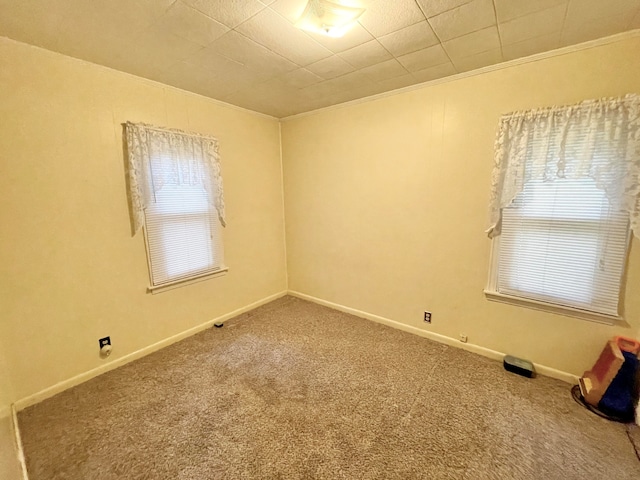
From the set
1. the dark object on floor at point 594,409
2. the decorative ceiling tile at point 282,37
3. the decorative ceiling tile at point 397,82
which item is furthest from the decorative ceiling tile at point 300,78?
the dark object on floor at point 594,409

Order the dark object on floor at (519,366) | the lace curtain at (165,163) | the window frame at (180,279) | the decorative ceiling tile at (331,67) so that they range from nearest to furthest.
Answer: the decorative ceiling tile at (331,67)
the dark object on floor at (519,366)
the lace curtain at (165,163)
the window frame at (180,279)

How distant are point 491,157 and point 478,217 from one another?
498 millimetres

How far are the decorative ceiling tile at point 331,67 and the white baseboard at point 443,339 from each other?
247 cm

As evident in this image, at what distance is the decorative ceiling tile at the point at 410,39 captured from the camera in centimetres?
166

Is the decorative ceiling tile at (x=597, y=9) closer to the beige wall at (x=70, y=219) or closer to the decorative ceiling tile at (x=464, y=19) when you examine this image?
the decorative ceiling tile at (x=464, y=19)

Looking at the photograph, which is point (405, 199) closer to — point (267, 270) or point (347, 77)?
point (347, 77)

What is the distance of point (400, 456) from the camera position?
1.51m

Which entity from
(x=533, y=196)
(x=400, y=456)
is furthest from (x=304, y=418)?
(x=533, y=196)

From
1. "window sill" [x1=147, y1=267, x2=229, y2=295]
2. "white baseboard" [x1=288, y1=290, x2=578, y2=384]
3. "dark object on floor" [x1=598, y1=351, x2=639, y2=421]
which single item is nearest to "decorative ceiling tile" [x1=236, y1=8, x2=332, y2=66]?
"window sill" [x1=147, y1=267, x2=229, y2=295]

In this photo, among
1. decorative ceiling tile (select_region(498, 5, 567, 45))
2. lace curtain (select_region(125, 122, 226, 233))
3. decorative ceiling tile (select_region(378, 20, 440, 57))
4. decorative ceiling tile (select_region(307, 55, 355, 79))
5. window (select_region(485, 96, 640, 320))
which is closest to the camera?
decorative ceiling tile (select_region(498, 5, 567, 45))

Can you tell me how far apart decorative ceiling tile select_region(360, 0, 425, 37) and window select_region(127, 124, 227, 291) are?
1.89 meters

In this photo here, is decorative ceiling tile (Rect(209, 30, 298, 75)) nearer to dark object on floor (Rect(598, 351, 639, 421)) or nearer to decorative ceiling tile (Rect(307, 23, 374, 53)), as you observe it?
decorative ceiling tile (Rect(307, 23, 374, 53))

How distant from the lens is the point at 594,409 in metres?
1.82

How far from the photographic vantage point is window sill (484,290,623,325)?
6.32ft
